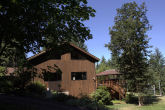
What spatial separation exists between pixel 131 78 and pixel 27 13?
43.3ft

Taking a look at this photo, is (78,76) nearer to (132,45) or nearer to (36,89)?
(36,89)

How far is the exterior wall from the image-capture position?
1725 cm

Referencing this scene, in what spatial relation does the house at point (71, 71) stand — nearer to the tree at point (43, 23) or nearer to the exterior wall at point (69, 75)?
the exterior wall at point (69, 75)

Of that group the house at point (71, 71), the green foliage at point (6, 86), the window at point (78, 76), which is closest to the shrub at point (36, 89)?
the house at point (71, 71)

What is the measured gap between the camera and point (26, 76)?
7098mm

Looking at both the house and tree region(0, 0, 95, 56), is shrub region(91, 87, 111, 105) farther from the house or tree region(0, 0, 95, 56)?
tree region(0, 0, 95, 56)

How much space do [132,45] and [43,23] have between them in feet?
36.8

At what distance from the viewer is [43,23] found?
6.44 metres

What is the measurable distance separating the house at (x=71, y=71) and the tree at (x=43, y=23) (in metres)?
9.73

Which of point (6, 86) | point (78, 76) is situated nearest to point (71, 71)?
point (78, 76)

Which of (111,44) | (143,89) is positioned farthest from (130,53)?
(143,89)

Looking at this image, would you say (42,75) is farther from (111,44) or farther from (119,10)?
(119,10)

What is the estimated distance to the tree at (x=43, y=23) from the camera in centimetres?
513

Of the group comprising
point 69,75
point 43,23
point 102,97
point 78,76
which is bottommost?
point 102,97
